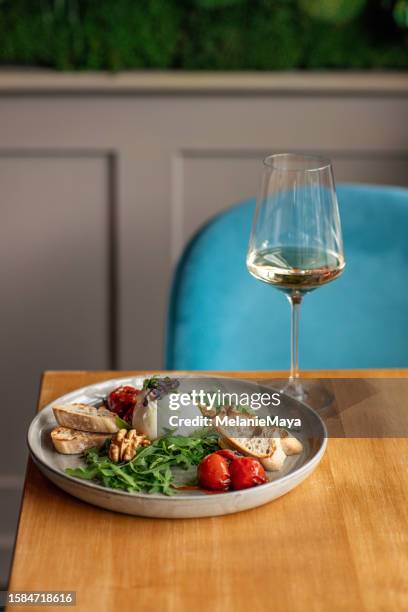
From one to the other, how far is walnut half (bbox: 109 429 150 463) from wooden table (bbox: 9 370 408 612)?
0.05 m

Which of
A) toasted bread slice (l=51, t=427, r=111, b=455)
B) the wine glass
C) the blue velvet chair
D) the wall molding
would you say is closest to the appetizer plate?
toasted bread slice (l=51, t=427, r=111, b=455)

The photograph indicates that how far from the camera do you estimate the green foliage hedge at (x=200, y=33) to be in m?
1.93

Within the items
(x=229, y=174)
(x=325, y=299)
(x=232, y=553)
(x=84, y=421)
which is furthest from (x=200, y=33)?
(x=232, y=553)

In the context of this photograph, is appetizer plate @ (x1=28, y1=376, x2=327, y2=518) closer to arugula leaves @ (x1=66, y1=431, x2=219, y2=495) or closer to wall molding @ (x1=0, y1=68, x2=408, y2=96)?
arugula leaves @ (x1=66, y1=431, x2=219, y2=495)

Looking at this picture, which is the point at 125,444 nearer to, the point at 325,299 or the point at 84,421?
the point at 84,421

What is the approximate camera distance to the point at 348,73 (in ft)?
6.47

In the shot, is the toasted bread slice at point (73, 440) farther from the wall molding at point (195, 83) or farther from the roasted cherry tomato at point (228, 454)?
the wall molding at point (195, 83)

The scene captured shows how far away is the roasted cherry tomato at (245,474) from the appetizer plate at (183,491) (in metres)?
0.01

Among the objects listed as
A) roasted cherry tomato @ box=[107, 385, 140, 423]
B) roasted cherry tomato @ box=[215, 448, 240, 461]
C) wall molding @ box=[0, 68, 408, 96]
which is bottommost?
wall molding @ box=[0, 68, 408, 96]

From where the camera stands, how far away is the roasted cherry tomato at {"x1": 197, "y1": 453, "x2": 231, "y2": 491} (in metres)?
Answer: 0.79

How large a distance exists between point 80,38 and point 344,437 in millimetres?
1250

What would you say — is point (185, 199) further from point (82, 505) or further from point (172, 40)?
point (82, 505)

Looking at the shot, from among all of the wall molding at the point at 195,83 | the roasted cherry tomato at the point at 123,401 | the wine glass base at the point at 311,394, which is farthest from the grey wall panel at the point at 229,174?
the roasted cherry tomato at the point at 123,401

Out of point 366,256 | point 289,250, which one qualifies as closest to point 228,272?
point 366,256
